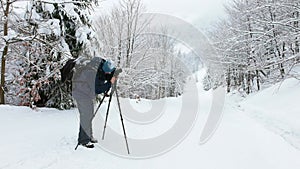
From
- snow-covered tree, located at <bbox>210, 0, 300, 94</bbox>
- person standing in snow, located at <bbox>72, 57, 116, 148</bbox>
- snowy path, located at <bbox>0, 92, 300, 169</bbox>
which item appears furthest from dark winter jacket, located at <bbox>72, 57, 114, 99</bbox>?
snow-covered tree, located at <bbox>210, 0, 300, 94</bbox>

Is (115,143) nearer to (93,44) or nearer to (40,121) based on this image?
(40,121)

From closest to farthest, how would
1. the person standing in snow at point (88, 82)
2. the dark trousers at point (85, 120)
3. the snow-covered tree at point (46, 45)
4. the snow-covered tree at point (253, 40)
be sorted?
the dark trousers at point (85, 120), the person standing in snow at point (88, 82), the snow-covered tree at point (46, 45), the snow-covered tree at point (253, 40)

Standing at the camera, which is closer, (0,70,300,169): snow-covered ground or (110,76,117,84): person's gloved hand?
(0,70,300,169): snow-covered ground

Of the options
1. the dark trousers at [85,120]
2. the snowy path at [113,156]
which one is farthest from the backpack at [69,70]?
the snowy path at [113,156]

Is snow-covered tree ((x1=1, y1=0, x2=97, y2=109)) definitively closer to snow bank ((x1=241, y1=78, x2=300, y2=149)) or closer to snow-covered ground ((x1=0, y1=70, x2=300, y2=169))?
snow-covered ground ((x1=0, y1=70, x2=300, y2=169))

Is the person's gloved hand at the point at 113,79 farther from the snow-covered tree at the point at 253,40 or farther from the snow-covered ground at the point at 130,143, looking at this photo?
the snow-covered tree at the point at 253,40

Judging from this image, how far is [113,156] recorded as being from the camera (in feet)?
12.5

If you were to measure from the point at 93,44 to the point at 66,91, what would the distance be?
1.82m

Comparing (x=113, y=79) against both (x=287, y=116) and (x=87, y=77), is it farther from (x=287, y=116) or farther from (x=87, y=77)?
(x=287, y=116)

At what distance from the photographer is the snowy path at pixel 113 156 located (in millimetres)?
3422

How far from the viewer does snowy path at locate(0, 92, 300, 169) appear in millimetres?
3422

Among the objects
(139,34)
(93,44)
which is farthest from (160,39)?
(93,44)

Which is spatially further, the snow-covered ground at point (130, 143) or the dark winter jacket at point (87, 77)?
the dark winter jacket at point (87, 77)

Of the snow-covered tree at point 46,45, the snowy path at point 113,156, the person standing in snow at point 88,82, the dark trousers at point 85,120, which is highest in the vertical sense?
the snow-covered tree at point 46,45
